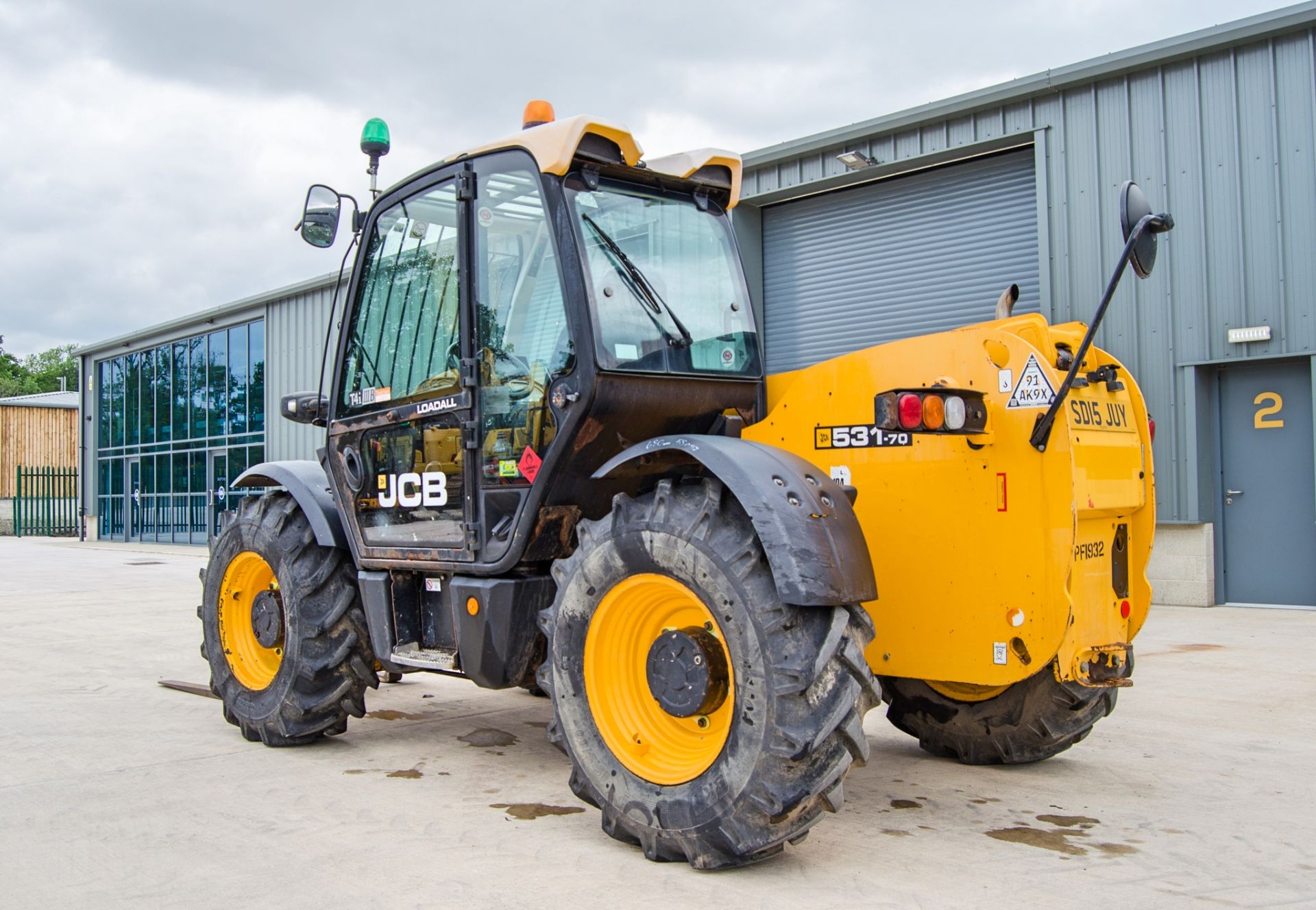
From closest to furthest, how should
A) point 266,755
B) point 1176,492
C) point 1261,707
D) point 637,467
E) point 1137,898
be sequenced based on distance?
1. point 1137,898
2. point 637,467
3. point 266,755
4. point 1261,707
5. point 1176,492

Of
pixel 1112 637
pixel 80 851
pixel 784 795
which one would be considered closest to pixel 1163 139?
pixel 1112 637

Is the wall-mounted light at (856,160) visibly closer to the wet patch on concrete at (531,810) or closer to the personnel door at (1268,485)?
the personnel door at (1268,485)

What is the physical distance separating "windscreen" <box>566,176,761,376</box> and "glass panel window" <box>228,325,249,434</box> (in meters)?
24.4

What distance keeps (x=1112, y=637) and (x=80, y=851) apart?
3858 millimetres

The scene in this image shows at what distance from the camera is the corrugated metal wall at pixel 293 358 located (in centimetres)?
2467

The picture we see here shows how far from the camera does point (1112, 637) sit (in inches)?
173

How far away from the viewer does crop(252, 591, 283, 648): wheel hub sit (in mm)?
5656

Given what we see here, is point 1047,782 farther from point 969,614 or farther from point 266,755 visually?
point 266,755

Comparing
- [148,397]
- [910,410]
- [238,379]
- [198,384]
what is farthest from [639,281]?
[148,397]

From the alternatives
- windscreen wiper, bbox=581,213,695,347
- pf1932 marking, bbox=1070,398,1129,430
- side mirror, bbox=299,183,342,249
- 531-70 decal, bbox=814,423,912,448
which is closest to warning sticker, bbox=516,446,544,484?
windscreen wiper, bbox=581,213,695,347

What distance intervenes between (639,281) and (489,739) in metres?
2.58

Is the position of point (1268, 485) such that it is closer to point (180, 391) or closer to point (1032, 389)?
point (1032, 389)

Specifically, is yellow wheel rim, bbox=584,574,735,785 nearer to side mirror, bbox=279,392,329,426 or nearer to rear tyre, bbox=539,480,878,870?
rear tyre, bbox=539,480,878,870

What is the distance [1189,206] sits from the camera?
1149cm
